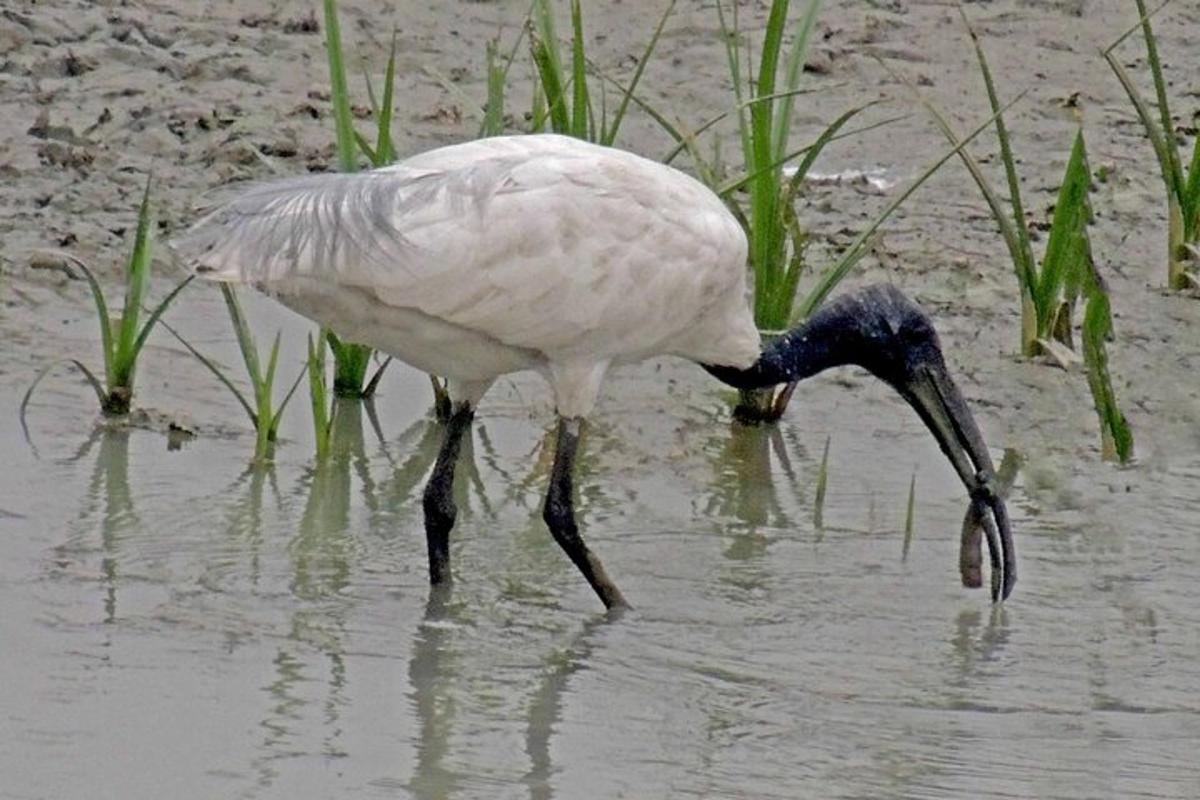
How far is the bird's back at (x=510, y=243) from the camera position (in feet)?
19.0

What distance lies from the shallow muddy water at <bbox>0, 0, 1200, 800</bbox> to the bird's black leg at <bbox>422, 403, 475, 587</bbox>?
73 mm

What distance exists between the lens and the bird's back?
580 centimetres

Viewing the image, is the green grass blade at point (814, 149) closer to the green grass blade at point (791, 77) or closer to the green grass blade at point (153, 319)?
the green grass blade at point (791, 77)

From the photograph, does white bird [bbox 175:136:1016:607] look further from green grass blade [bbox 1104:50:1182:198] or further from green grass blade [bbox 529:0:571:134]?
green grass blade [bbox 1104:50:1182:198]

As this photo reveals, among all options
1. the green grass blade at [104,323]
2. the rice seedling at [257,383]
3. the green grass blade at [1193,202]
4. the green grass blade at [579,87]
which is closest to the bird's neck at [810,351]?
the green grass blade at [579,87]

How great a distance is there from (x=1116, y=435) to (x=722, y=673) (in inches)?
81.5

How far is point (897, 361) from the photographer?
6.68 m

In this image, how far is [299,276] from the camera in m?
5.80

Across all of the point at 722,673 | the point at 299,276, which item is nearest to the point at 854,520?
the point at 722,673

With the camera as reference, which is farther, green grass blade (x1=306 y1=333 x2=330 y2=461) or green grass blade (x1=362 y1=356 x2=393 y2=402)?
green grass blade (x1=362 y1=356 x2=393 y2=402)

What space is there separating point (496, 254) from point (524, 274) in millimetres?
91

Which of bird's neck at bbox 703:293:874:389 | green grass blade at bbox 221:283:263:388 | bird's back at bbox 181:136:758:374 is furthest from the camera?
bird's neck at bbox 703:293:874:389

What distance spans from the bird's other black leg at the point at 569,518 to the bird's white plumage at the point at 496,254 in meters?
0.08

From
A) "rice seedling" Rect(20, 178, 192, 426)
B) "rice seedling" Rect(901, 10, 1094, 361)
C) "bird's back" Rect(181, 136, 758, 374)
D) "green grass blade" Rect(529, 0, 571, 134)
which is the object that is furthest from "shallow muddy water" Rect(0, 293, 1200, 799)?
"green grass blade" Rect(529, 0, 571, 134)
